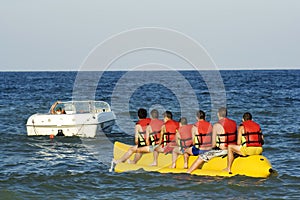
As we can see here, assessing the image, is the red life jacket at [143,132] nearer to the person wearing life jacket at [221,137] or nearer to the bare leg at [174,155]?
the bare leg at [174,155]

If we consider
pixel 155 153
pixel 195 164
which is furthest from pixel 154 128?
pixel 195 164

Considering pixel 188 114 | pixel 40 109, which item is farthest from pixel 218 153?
pixel 40 109


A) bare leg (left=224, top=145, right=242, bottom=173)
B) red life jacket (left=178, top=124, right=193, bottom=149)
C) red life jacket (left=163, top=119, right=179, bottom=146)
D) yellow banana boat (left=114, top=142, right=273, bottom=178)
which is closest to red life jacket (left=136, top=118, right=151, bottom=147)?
yellow banana boat (left=114, top=142, right=273, bottom=178)

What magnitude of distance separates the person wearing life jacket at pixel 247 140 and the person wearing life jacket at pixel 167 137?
173cm

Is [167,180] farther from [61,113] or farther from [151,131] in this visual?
[61,113]

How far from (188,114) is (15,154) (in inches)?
636

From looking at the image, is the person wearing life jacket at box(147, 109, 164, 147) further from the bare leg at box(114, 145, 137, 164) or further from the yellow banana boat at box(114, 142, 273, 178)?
the bare leg at box(114, 145, 137, 164)

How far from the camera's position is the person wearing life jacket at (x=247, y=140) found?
12.3m

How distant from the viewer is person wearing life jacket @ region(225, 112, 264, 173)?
12.3 metres

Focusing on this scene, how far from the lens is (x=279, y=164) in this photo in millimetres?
15023

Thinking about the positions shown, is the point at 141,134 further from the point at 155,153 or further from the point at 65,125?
the point at 65,125

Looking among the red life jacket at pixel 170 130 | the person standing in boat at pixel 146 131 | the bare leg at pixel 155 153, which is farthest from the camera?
the person standing in boat at pixel 146 131

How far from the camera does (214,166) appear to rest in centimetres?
1291

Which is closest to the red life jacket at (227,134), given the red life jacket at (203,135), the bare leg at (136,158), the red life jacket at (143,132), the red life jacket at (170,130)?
the red life jacket at (203,135)
